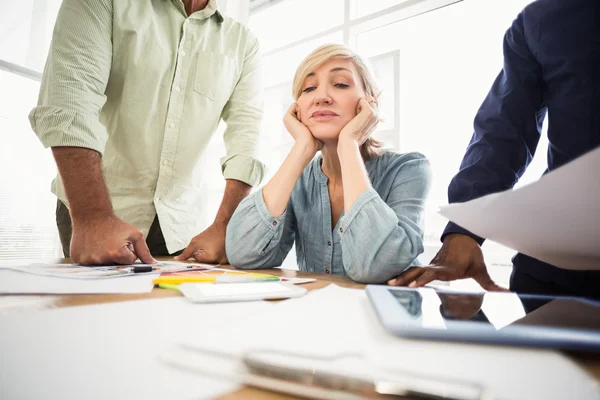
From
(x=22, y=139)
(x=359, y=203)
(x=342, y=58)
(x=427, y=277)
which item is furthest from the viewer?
(x=22, y=139)

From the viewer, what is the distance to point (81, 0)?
40.7 inches

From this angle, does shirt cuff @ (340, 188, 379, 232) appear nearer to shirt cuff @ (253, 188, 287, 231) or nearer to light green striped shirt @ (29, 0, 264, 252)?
shirt cuff @ (253, 188, 287, 231)

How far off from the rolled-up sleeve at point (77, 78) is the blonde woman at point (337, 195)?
492mm

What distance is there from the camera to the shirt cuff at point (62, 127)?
895mm

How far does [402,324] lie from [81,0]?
1303 millimetres

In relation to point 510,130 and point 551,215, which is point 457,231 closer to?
point 510,130

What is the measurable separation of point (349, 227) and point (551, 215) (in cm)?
50

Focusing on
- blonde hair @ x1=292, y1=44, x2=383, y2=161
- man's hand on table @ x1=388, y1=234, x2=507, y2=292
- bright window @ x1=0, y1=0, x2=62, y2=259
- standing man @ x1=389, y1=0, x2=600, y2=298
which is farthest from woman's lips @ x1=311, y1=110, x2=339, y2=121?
bright window @ x1=0, y1=0, x2=62, y2=259

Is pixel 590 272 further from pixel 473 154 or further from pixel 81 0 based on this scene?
pixel 81 0

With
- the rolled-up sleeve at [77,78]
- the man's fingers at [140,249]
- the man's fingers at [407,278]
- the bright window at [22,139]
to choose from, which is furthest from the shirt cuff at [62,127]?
the bright window at [22,139]

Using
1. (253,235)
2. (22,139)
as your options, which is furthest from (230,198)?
A: (22,139)

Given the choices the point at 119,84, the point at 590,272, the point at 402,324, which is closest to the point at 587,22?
the point at 590,272

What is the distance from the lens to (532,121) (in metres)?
0.79

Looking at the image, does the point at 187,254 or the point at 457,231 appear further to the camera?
the point at 187,254
